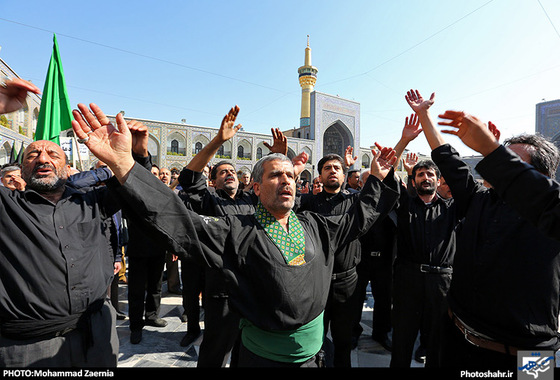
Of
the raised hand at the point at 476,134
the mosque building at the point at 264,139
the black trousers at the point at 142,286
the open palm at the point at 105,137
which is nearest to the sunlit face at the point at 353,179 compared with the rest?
the black trousers at the point at 142,286

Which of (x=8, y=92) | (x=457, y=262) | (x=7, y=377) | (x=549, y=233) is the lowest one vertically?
(x=7, y=377)

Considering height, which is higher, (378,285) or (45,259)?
(45,259)

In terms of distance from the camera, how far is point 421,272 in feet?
8.74

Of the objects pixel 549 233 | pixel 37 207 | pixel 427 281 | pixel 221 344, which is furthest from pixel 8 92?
pixel 427 281

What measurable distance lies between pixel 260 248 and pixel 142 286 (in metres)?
2.74

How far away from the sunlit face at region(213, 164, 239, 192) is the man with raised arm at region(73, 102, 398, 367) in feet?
5.45

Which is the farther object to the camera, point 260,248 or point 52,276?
point 52,276

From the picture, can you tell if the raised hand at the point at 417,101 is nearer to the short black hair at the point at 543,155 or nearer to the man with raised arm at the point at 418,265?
the man with raised arm at the point at 418,265

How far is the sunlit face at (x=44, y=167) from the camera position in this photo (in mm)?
1989

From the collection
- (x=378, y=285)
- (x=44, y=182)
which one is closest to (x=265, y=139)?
(x=378, y=285)

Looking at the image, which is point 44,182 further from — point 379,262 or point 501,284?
point 379,262

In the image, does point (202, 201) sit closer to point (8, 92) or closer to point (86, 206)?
point (86, 206)

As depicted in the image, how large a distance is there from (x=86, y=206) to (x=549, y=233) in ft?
8.12

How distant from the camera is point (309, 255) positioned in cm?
163
